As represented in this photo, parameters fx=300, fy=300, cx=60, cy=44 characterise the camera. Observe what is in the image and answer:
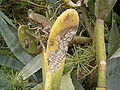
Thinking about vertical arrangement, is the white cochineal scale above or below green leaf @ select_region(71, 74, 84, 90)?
above

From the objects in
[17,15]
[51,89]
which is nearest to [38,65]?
[51,89]

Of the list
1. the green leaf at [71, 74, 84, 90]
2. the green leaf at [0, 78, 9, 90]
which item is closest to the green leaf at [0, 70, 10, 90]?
the green leaf at [0, 78, 9, 90]

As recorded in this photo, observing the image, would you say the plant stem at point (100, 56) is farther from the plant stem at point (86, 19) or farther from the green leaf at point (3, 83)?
the green leaf at point (3, 83)

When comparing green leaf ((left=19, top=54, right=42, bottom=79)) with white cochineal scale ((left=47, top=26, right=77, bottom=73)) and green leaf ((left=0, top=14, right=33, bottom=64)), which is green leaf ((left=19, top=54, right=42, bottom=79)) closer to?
green leaf ((left=0, top=14, right=33, bottom=64))

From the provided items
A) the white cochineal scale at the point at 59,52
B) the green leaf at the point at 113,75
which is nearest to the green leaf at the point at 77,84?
the green leaf at the point at 113,75

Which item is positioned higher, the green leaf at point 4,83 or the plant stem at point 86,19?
the plant stem at point 86,19

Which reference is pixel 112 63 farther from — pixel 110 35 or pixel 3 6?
pixel 3 6

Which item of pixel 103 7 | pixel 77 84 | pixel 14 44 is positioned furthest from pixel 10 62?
pixel 103 7

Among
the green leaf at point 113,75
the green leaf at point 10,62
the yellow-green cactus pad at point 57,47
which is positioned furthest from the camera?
the green leaf at point 10,62
